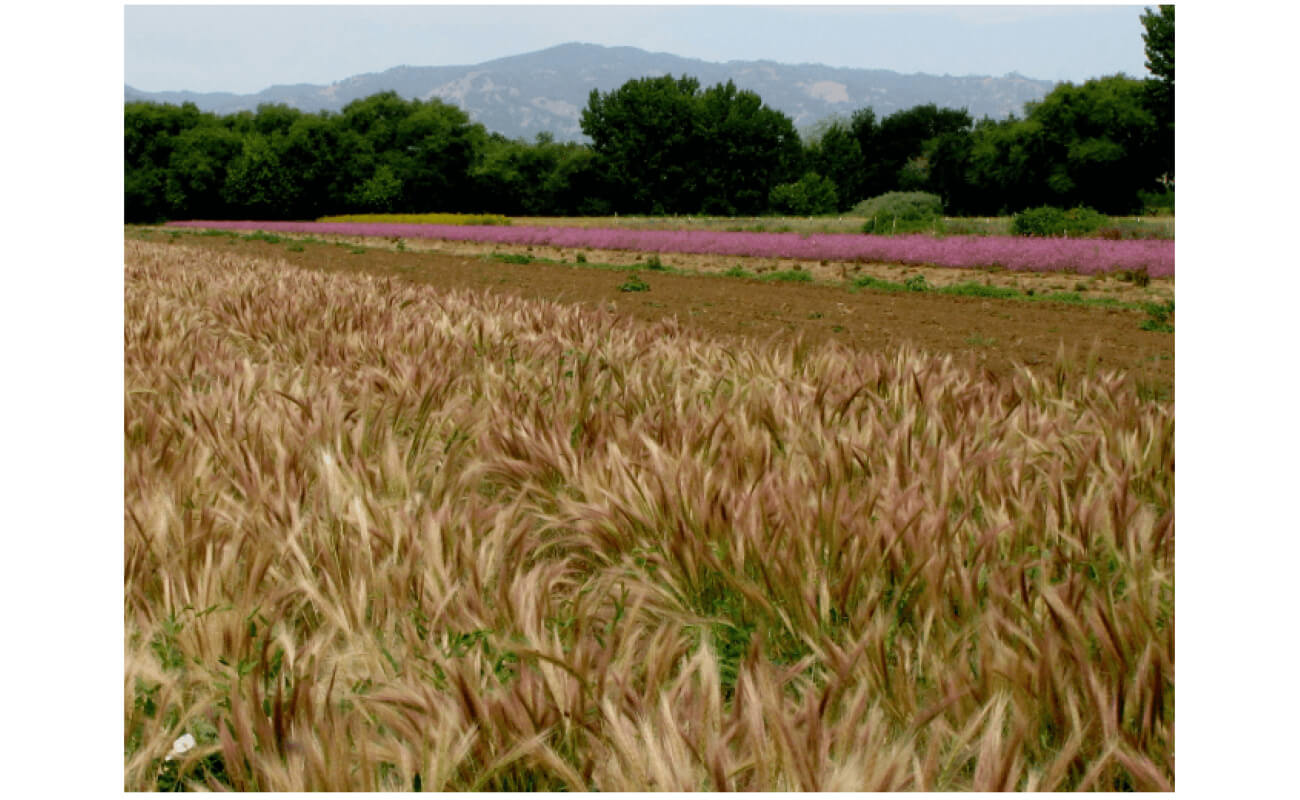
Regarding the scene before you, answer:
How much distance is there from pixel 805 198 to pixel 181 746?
5494cm

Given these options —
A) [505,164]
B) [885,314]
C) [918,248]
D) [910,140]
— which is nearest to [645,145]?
[505,164]

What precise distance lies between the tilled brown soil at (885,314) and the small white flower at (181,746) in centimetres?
357

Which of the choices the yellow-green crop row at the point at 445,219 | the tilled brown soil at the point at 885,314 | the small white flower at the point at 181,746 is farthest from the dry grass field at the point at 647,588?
the yellow-green crop row at the point at 445,219

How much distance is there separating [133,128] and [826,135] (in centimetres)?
4787

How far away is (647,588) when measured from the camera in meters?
1.93

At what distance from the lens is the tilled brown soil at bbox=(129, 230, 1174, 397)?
6.71m

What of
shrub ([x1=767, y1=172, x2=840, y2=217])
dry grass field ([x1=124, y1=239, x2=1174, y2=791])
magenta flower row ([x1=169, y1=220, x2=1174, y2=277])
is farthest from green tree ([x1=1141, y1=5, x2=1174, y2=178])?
dry grass field ([x1=124, y1=239, x2=1174, y2=791])

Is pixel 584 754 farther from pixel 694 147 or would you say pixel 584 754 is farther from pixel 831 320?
pixel 694 147

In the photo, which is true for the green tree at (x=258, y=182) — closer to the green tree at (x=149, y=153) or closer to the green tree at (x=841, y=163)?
the green tree at (x=149, y=153)

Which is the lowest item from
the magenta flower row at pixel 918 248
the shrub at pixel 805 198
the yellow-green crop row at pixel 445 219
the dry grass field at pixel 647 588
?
the dry grass field at pixel 647 588

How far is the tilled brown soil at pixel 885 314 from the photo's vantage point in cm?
671

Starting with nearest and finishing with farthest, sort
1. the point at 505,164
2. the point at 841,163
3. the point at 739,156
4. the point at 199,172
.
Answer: the point at 199,172 < the point at 505,164 < the point at 739,156 < the point at 841,163

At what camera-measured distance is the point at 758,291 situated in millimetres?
12438

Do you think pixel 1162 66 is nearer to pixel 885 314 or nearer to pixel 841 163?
pixel 841 163
